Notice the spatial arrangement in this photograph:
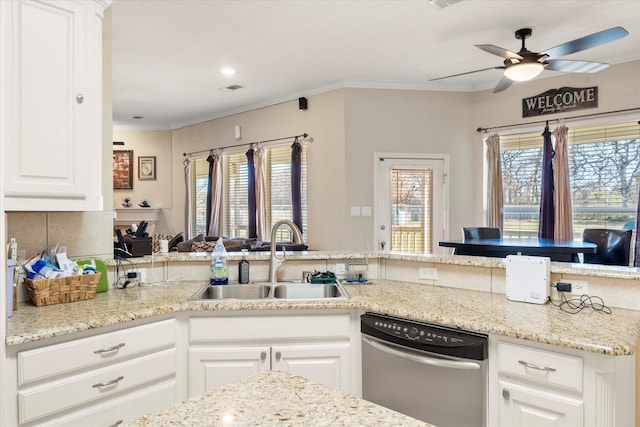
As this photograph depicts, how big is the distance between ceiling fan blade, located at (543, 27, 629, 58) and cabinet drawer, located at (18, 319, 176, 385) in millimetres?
3180

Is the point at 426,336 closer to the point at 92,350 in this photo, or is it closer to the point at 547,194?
the point at 92,350

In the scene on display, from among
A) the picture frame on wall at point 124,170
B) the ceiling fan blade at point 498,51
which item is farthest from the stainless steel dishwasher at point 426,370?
the picture frame on wall at point 124,170

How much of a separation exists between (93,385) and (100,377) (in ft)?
0.12

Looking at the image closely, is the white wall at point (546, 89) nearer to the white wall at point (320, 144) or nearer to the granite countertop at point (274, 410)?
the white wall at point (320, 144)

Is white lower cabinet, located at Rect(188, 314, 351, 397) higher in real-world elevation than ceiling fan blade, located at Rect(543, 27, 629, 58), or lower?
lower

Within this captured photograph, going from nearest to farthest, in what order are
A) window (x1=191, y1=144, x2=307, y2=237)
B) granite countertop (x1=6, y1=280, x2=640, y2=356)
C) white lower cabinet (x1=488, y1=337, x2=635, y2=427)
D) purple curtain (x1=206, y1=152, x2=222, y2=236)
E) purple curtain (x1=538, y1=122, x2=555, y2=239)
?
white lower cabinet (x1=488, y1=337, x2=635, y2=427) < granite countertop (x1=6, y1=280, x2=640, y2=356) < purple curtain (x1=538, y1=122, x2=555, y2=239) < window (x1=191, y1=144, x2=307, y2=237) < purple curtain (x1=206, y1=152, x2=222, y2=236)

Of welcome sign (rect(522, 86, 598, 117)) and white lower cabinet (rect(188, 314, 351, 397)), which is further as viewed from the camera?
welcome sign (rect(522, 86, 598, 117))

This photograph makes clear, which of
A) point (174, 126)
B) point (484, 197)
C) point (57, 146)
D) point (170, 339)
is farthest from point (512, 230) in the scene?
point (174, 126)

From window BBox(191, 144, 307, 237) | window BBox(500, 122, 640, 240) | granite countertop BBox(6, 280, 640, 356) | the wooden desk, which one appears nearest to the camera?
granite countertop BBox(6, 280, 640, 356)

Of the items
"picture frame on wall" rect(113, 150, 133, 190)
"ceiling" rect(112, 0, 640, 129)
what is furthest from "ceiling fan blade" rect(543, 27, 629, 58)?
"picture frame on wall" rect(113, 150, 133, 190)

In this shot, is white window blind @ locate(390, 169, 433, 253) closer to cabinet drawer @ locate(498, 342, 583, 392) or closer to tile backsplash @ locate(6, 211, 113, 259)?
tile backsplash @ locate(6, 211, 113, 259)

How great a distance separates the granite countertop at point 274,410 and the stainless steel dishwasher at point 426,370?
3.03 ft

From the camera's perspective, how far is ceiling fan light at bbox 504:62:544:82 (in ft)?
11.4

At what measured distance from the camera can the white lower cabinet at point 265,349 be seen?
2092 millimetres
